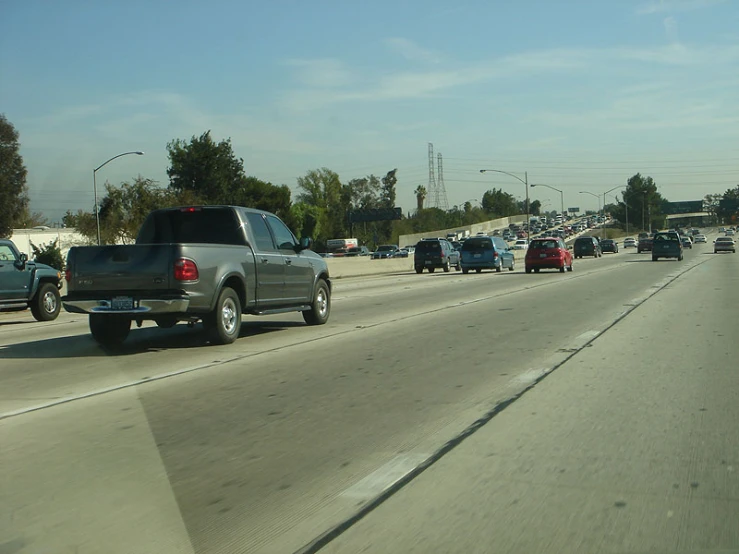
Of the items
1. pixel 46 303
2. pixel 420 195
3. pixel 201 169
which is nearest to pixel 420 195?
pixel 420 195

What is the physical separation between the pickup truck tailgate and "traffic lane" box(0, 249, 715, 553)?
1922 millimetres

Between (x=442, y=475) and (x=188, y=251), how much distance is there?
7352 mm

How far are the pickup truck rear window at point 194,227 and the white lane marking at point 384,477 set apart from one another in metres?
8.18

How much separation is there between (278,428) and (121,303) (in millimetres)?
5711

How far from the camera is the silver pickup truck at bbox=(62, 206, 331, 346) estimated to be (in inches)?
484

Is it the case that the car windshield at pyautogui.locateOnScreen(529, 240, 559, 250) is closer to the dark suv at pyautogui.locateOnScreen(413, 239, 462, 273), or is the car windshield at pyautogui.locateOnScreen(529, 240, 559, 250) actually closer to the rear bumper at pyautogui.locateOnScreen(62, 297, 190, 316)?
the dark suv at pyautogui.locateOnScreen(413, 239, 462, 273)

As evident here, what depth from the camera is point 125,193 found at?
7112 centimetres

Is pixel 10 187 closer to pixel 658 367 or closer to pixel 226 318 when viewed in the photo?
pixel 226 318

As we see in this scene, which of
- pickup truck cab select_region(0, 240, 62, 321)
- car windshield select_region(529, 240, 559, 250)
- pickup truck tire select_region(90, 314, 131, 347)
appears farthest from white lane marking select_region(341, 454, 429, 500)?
car windshield select_region(529, 240, 559, 250)

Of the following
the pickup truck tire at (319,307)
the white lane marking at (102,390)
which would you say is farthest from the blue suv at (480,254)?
the white lane marking at (102,390)

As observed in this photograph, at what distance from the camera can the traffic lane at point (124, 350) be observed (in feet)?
32.5

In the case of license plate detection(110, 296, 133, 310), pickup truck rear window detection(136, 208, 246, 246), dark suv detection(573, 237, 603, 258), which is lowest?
dark suv detection(573, 237, 603, 258)

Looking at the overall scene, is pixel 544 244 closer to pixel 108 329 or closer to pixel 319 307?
pixel 319 307

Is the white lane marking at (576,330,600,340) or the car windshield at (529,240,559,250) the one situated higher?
the car windshield at (529,240,559,250)
